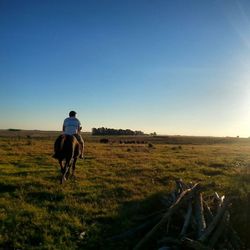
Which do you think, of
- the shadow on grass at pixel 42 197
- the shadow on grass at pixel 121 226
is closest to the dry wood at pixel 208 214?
the shadow on grass at pixel 121 226

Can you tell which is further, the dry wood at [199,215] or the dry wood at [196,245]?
the dry wood at [199,215]

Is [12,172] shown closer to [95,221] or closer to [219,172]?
[95,221]

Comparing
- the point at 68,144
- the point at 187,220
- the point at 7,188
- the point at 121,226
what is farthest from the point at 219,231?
the point at 68,144

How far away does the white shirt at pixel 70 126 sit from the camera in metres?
20.2

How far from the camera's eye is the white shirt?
20219 millimetres

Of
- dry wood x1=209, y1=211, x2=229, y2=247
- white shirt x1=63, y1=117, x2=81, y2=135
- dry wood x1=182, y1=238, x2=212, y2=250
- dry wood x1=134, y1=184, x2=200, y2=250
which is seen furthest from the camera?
white shirt x1=63, y1=117, x2=81, y2=135

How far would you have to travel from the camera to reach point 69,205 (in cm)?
1401

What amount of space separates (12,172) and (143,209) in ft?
35.1

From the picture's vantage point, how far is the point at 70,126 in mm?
20250

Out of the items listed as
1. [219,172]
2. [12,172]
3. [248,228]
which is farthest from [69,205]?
[219,172]

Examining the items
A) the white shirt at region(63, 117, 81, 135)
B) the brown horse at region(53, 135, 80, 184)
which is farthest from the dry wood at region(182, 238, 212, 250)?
the white shirt at region(63, 117, 81, 135)

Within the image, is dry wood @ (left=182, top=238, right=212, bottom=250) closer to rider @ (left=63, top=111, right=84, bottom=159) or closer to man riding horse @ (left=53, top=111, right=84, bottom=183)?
man riding horse @ (left=53, top=111, right=84, bottom=183)

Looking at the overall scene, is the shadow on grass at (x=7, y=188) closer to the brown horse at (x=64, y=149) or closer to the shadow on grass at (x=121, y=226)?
the brown horse at (x=64, y=149)

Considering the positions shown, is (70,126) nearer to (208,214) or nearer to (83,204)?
(83,204)
